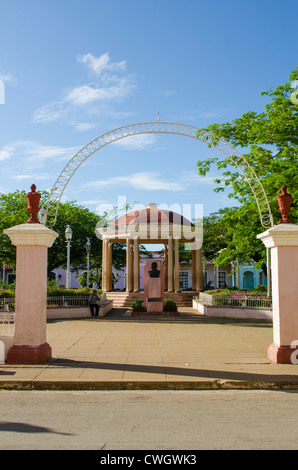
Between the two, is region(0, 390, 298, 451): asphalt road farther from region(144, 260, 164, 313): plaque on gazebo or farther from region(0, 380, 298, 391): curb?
region(144, 260, 164, 313): plaque on gazebo

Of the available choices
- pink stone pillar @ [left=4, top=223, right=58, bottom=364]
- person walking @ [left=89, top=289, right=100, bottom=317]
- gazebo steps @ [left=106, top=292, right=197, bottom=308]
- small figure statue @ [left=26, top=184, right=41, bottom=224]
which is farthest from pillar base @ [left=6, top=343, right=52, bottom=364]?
gazebo steps @ [left=106, top=292, right=197, bottom=308]

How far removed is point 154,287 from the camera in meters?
23.5

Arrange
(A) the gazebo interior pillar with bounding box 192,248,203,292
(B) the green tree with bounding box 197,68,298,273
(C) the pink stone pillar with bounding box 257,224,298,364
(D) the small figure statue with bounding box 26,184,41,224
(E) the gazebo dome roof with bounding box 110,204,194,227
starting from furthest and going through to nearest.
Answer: (A) the gazebo interior pillar with bounding box 192,248,203,292 → (E) the gazebo dome roof with bounding box 110,204,194,227 → (B) the green tree with bounding box 197,68,298,273 → (D) the small figure statue with bounding box 26,184,41,224 → (C) the pink stone pillar with bounding box 257,224,298,364

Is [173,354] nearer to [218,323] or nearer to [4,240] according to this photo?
[218,323]

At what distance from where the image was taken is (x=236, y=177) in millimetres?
21672

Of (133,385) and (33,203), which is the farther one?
(33,203)

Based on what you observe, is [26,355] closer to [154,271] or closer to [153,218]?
[154,271]

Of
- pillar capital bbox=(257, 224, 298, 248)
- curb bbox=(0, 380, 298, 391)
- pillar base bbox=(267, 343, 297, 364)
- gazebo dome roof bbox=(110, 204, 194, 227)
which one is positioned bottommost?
curb bbox=(0, 380, 298, 391)

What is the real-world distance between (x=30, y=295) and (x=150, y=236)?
23.2m

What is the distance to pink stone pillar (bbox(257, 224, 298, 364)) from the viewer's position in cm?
941

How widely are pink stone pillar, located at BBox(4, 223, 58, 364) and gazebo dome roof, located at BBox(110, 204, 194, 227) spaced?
73.2 ft

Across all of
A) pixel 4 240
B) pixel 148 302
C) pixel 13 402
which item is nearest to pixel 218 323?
pixel 148 302

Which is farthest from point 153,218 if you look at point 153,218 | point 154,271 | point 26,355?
point 26,355
